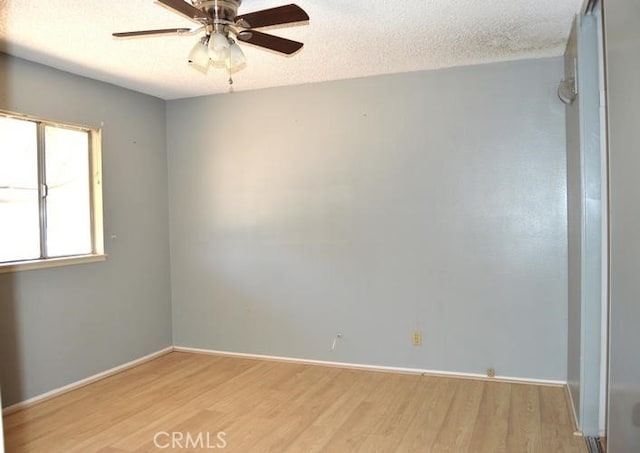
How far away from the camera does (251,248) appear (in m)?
4.49

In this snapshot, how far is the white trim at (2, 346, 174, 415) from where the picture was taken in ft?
11.0

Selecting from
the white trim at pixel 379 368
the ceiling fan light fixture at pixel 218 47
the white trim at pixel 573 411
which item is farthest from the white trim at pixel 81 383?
the white trim at pixel 573 411

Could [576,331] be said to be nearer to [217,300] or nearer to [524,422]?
[524,422]

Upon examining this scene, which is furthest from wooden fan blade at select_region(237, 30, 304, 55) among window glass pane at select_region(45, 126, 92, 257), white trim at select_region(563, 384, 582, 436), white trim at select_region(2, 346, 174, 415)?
white trim at select_region(2, 346, 174, 415)

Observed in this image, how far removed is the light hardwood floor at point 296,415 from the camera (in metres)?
2.79

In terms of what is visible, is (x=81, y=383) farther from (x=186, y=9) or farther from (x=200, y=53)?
(x=186, y=9)

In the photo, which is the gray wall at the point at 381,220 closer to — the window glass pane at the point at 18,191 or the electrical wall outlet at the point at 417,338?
the electrical wall outlet at the point at 417,338

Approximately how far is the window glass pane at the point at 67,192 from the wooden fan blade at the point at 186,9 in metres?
2.16

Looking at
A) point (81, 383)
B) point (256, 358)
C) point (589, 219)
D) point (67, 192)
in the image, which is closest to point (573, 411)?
point (589, 219)

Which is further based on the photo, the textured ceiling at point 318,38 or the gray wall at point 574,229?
the gray wall at point 574,229

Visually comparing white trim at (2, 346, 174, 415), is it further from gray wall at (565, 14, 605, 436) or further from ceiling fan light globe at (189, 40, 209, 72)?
gray wall at (565, 14, 605, 436)

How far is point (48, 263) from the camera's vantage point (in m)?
3.51

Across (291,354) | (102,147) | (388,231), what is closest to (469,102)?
(388,231)

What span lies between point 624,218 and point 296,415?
2323 mm
